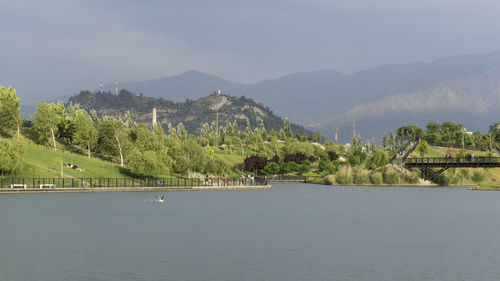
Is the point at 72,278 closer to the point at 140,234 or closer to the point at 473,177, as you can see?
the point at 140,234

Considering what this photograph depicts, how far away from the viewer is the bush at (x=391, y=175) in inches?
5842

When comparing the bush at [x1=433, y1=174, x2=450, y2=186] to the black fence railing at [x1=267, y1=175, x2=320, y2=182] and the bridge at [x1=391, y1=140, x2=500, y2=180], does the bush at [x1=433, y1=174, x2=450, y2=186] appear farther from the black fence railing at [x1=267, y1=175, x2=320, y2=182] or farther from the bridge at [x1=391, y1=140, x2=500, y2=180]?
the black fence railing at [x1=267, y1=175, x2=320, y2=182]

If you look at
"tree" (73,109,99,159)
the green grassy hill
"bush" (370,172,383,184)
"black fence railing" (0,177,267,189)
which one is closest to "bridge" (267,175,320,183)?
"bush" (370,172,383,184)

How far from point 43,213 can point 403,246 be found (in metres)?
43.5

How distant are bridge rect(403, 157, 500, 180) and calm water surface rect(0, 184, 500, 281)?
54824 millimetres

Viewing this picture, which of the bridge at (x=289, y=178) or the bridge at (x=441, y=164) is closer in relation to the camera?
the bridge at (x=441, y=164)

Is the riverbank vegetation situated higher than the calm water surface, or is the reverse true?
the riverbank vegetation

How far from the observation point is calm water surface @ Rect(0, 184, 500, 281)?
38.8 m

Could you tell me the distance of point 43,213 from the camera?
70.4 m

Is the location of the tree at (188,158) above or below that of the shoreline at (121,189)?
above

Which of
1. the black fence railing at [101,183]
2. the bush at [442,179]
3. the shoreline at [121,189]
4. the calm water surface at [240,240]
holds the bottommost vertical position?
the calm water surface at [240,240]

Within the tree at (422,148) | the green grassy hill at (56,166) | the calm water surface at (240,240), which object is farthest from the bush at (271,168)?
the calm water surface at (240,240)

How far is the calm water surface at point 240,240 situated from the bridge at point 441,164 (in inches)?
2158

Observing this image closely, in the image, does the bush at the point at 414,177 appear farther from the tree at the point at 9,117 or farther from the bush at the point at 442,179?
the tree at the point at 9,117
